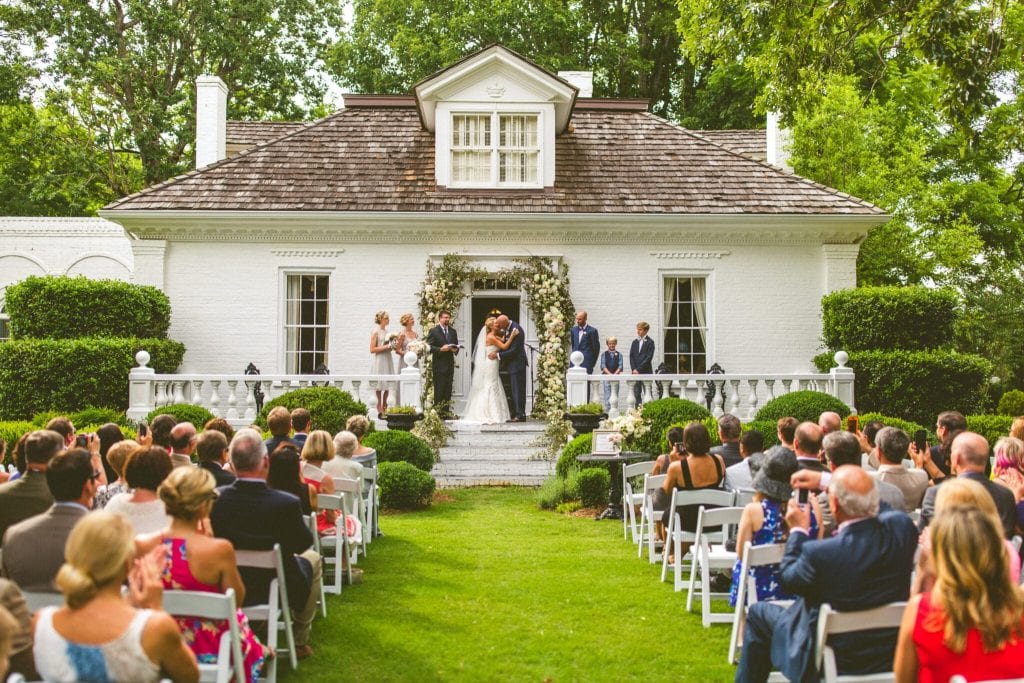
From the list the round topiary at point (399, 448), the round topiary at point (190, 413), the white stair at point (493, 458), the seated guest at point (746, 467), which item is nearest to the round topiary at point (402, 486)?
the round topiary at point (399, 448)

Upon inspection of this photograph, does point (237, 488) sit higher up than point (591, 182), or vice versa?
point (591, 182)

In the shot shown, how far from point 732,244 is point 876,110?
8.55 m

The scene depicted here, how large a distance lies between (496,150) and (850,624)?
55.8 feet

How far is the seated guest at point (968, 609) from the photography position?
371 centimetres

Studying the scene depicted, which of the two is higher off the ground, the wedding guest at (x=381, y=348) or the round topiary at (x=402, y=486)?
the wedding guest at (x=381, y=348)

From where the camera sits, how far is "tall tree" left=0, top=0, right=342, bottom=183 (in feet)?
100

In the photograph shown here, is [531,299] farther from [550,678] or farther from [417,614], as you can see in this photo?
[550,678]

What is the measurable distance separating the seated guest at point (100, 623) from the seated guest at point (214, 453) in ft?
10.8

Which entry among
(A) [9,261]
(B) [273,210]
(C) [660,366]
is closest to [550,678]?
(C) [660,366]

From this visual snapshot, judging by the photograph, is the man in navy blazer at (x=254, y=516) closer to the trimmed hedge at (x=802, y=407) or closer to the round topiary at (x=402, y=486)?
the round topiary at (x=402, y=486)

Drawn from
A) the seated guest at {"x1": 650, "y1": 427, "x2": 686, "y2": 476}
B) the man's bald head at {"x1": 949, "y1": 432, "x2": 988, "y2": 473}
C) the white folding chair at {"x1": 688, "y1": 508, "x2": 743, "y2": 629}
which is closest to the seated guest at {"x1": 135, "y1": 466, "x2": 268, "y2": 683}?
the white folding chair at {"x1": 688, "y1": 508, "x2": 743, "y2": 629}

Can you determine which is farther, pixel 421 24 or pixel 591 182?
pixel 421 24

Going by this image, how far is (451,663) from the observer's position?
6.47m

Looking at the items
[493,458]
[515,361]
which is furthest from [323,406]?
[515,361]
